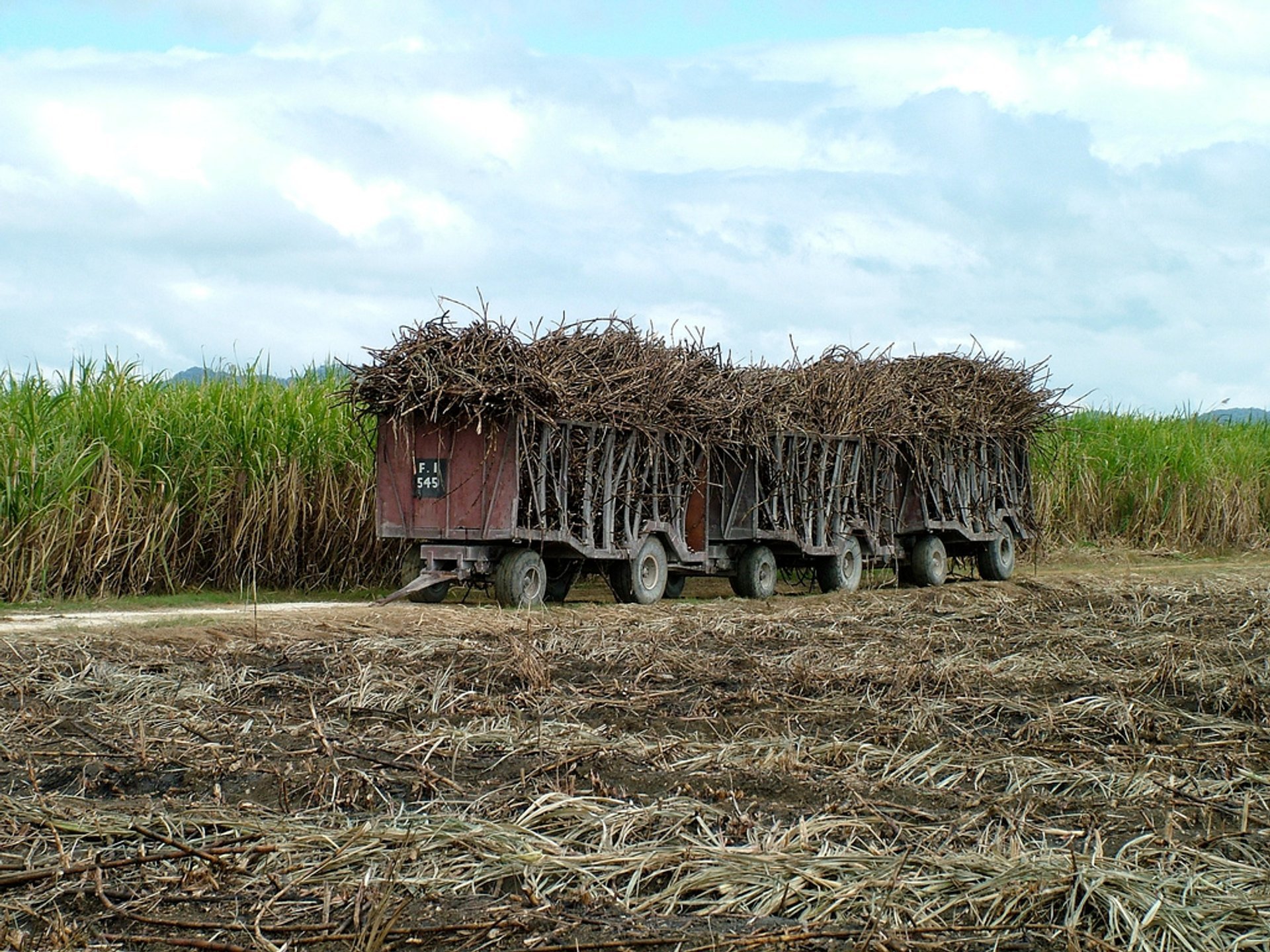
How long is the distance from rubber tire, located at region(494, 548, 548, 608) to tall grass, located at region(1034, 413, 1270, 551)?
37.8 feet

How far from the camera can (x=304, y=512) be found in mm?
14523

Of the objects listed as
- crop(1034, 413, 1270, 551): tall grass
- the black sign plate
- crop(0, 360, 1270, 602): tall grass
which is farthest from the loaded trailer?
crop(1034, 413, 1270, 551): tall grass

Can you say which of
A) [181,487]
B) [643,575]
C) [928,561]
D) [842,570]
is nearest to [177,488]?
[181,487]

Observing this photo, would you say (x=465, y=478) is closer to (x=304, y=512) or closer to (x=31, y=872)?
(x=304, y=512)

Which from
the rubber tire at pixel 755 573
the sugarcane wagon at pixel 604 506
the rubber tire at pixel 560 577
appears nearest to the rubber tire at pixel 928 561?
the sugarcane wagon at pixel 604 506

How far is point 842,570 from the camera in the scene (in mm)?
15227

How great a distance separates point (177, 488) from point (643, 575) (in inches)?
178

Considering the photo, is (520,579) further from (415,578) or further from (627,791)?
→ (627,791)

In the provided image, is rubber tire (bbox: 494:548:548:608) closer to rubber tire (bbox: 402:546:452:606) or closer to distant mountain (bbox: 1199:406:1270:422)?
rubber tire (bbox: 402:546:452:606)

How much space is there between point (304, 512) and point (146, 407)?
1865mm

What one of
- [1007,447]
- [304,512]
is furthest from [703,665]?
[1007,447]

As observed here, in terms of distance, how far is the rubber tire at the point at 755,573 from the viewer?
47.3 feet

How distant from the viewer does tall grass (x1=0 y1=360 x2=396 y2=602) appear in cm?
1289

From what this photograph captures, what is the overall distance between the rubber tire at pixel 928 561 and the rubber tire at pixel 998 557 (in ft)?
3.20
